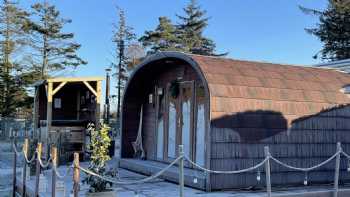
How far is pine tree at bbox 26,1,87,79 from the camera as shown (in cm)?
3019

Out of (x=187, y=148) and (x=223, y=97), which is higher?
(x=223, y=97)

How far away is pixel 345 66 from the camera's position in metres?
10.4

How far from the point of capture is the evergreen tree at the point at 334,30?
26.5 m

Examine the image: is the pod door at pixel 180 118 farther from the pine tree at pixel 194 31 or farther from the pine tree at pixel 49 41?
the pine tree at pixel 194 31

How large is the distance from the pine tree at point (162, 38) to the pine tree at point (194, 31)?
1.05 meters

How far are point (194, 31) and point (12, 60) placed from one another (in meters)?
15.7

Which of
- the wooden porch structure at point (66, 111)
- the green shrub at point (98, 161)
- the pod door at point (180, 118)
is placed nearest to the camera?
the green shrub at point (98, 161)

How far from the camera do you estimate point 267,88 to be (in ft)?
25.3

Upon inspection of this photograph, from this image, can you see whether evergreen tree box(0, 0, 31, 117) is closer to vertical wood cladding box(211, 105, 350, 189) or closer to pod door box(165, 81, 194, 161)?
pod door box(165, 81, 194, 161)

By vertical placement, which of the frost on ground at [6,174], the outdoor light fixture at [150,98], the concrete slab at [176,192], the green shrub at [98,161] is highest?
the outdoor light fixture at [150,98]

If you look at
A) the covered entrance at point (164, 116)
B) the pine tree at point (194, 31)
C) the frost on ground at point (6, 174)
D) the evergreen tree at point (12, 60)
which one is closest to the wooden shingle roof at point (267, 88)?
the covered entrance at point (164, 116)

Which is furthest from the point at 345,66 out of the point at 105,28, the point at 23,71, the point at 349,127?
the point at 105,28

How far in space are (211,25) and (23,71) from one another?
696 inches

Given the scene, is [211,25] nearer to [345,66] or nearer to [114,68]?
[114,68]
